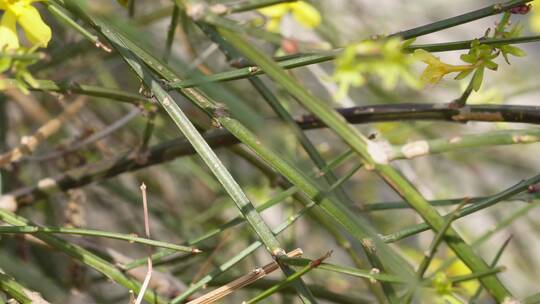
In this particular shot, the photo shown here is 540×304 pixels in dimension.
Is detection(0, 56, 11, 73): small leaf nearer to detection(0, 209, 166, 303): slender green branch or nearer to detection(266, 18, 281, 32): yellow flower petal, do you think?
detection(0, 209, 166, 303): slender green branch

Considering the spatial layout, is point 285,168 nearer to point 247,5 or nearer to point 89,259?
point 247,5

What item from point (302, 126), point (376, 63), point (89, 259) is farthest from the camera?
point (302, 126)

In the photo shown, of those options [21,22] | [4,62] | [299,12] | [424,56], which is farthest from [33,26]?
[299,12]

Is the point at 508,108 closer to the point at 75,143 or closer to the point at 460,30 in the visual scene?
the point at 75,143

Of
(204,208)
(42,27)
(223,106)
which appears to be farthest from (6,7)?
(204,208)

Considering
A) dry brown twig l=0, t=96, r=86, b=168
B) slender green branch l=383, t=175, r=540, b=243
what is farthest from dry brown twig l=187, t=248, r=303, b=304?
dry brown twig l=0, t=96, r=86, b=168

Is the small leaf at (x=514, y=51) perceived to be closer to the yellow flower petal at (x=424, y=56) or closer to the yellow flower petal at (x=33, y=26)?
the yellow flower petal at (x=424, y=56)
